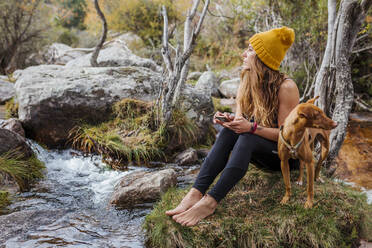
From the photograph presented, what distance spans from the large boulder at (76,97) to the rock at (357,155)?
240 centimetres

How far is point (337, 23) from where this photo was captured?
3129 mm

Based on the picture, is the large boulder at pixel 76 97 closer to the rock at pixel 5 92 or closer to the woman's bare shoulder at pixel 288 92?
the rock at pixel 5 92

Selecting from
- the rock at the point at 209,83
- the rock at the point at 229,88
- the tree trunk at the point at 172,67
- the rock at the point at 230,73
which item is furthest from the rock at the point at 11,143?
the rock at the point at 230,73

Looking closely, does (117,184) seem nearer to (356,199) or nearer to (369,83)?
(356,199)

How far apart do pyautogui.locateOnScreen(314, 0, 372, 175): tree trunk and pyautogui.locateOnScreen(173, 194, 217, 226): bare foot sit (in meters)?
1.83

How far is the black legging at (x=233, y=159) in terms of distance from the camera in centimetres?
227

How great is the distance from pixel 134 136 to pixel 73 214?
197 cm

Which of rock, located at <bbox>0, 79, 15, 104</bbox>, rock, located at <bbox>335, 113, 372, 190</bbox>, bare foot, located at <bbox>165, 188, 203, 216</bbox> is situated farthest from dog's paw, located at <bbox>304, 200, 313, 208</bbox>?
rock, located at <bbox>0, 79, 15, 104</bbox>

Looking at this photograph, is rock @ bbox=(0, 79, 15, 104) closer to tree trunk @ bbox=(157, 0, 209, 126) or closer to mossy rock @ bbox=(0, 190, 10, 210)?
tree trunk @ bbox=(157, 0, 209, 126)

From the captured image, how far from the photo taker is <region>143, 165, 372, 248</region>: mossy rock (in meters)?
2.15

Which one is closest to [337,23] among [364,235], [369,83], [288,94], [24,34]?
[288,94]

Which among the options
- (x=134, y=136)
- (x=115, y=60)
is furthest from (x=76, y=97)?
(x=115, y=60)

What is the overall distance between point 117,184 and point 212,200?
1676mm

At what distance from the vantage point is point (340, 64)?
10.3 ft
